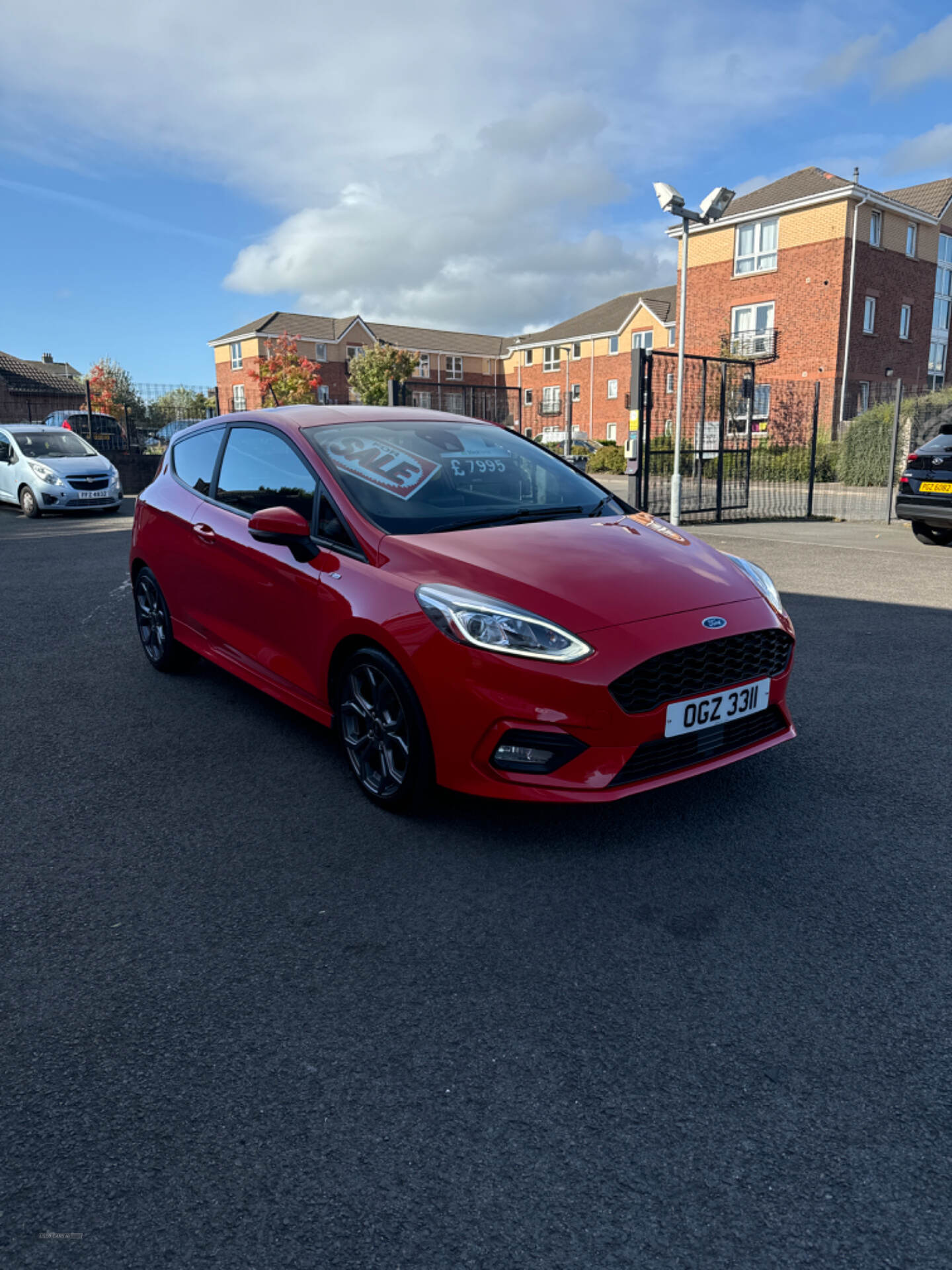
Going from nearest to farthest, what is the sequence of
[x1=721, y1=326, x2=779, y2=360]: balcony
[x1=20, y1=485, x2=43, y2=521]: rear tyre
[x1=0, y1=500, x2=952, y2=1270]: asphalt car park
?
[x1=0, y1=500, x2=952, y2=1270]: asphalt car park → [x1=20, y1=485, x2=43, y2=521]: rear tyre → [x1=721, y1=326, x2=779, y2=360]: balcony

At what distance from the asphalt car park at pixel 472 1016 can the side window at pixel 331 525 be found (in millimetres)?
1065

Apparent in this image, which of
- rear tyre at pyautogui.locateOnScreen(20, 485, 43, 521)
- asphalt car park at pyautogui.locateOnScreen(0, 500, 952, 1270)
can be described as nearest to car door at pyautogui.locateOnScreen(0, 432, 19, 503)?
rear tyre at pyautogui.locateOnScreen(20, 485, 43, 521)

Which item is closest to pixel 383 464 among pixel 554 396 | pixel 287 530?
pixel 287 530

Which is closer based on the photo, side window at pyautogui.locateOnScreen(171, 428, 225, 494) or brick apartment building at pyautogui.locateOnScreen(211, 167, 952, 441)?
side window at pyautogui.locateOnScreen(171, 428, 225, 494)

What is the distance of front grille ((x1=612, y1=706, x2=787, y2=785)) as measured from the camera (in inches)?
129

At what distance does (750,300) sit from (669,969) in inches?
1563

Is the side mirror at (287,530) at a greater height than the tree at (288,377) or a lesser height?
lesser

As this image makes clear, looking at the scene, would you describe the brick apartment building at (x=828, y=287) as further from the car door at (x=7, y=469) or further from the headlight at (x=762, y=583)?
the headlight at (x=762, y=583)

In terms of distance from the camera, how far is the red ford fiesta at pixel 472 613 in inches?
127

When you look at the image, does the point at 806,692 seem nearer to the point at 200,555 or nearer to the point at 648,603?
the point at 648,603

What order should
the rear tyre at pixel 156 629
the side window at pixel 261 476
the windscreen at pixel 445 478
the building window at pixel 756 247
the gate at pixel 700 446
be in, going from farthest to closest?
the building window at pixel 756 247 → the gate at pixel 700 446 → the rear tyre at pixel 156 629 → the side window at pixel 261 476 → the windscreen at pixel 445 478

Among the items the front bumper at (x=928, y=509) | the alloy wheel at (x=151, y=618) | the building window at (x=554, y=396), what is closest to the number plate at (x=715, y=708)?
the alloy wheel at (x=151, y=618)

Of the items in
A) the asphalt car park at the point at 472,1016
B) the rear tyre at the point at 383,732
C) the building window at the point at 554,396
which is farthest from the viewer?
A: the building window at the point at 554,396

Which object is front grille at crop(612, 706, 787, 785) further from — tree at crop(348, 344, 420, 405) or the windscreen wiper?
tree at crop(348, 344, 420, 405)
